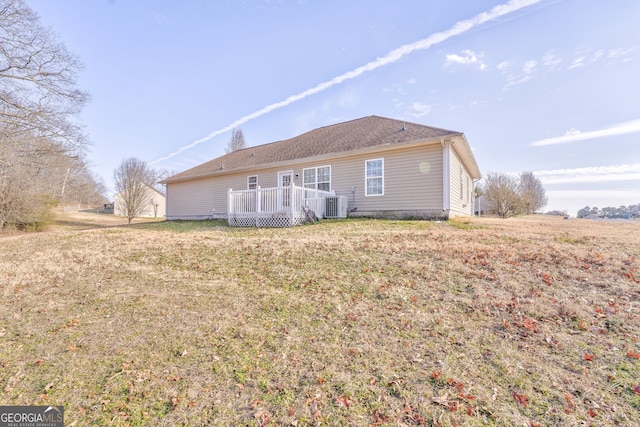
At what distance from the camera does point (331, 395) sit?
84.5 inches

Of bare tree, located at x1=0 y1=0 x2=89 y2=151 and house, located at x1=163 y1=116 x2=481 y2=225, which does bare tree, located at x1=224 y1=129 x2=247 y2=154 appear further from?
bare tree, located at x1=0 y1=0 x2=89 y2=151

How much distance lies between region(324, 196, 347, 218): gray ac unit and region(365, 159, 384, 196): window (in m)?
1.10

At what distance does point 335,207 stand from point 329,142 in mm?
3882

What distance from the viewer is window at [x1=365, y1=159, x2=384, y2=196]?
11.4m

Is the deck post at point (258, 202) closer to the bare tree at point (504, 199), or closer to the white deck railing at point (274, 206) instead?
the white deck railing at point (274, 206)

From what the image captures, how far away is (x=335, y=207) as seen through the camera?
11727 millimetres

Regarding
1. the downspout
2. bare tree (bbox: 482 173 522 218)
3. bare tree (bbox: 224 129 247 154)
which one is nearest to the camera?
the downspout

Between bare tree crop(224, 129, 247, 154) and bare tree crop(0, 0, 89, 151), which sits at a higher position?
bare tree crop(224, 129, 247, 154)

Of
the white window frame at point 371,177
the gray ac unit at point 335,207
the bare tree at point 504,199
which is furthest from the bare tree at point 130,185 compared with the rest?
the bare tree at point 504,199

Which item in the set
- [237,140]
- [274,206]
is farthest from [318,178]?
[237,140]

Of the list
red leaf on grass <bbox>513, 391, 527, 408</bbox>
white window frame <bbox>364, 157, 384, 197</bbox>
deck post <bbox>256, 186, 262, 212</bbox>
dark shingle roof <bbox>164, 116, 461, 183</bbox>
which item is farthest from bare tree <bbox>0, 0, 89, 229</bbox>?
red leaf on grass <bbox>513, 391, 527, 408</bbox>

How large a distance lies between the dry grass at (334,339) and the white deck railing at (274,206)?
477 centimetres

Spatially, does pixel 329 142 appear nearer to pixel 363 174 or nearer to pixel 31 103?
pixel 363 174

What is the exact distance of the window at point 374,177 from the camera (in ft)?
37.4
